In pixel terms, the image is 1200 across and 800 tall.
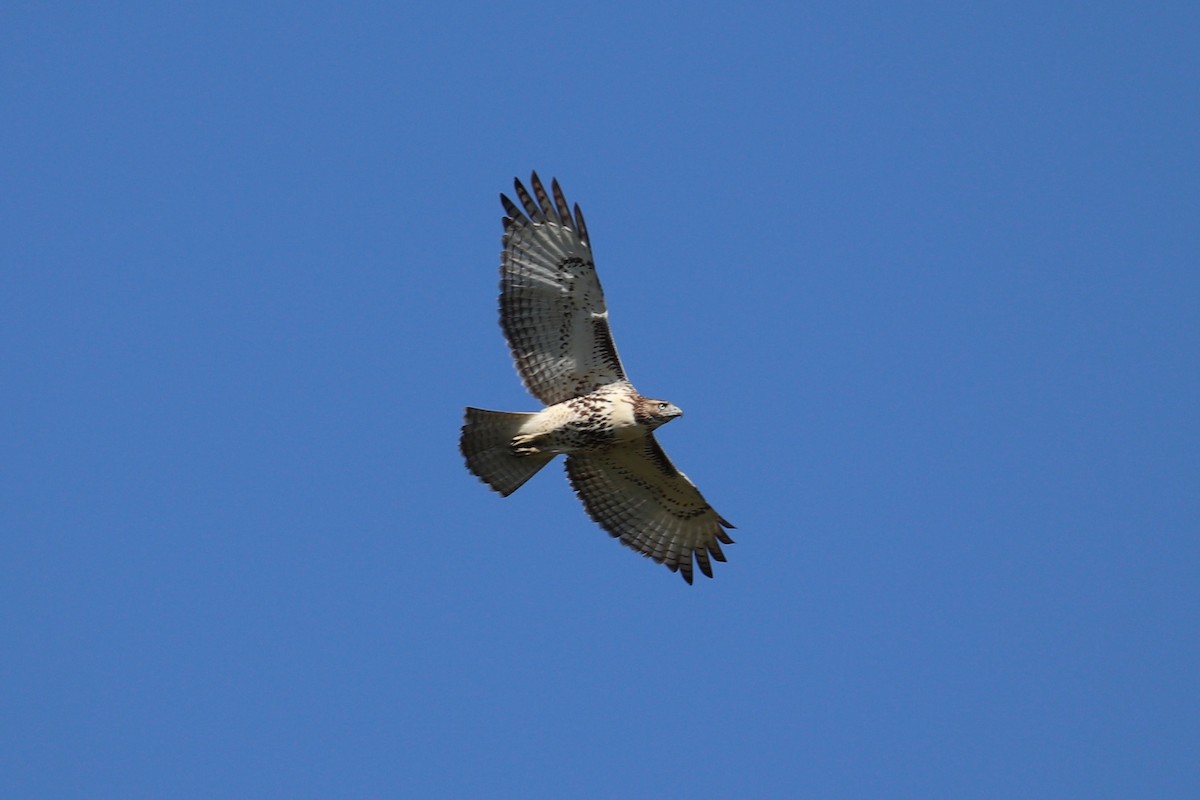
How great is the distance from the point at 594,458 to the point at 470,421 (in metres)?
1.55

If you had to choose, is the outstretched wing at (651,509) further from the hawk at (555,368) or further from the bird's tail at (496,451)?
the bird's tail at (496,451)

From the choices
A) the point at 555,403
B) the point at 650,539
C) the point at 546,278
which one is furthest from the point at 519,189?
the point at 650,539

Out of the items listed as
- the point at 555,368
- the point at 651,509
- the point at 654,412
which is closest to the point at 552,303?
the point at 555,368

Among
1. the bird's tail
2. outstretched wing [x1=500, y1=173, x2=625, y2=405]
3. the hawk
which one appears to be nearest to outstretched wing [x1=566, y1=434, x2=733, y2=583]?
the hawk

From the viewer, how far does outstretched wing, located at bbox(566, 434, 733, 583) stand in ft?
52.2

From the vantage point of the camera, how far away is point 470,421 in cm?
1497

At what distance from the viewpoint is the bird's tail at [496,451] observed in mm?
14969

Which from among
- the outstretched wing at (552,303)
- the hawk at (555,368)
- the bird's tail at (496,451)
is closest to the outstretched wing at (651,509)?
the hawk at (555,368)

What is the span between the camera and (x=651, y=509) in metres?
16.3

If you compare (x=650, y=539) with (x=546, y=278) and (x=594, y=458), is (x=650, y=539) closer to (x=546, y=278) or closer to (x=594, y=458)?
(x=594, y=458)

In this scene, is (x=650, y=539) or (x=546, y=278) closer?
(x=546, y=278)

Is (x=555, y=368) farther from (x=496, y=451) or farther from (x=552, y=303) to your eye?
(x=496, y=451)

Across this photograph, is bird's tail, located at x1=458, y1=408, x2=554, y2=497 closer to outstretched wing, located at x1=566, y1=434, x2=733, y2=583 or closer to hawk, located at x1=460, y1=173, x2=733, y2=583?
hawk, located at x1=460, y1=173, x2=733, y2=583

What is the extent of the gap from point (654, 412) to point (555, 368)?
1070 mm
